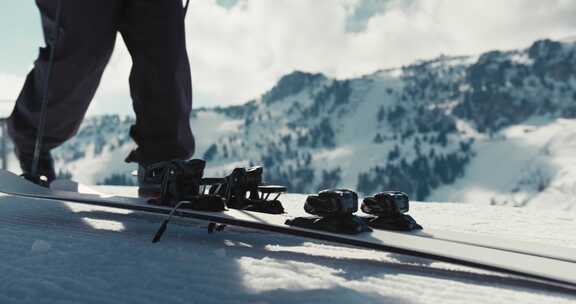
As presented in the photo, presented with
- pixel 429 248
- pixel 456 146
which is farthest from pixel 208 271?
pixel 456 146

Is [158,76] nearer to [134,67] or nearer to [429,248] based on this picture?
[134,67]

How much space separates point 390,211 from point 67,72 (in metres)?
2.07

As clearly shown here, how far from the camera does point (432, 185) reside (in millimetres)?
142875

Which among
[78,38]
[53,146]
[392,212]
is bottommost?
[392,212]

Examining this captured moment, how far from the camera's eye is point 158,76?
3227mm

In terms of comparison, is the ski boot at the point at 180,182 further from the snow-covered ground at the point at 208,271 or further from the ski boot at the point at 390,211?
the ski boot at the point at 390,211

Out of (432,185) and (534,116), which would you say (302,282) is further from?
(534,116)

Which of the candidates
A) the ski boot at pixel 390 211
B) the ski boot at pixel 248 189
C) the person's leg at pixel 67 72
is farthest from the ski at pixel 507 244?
the person's leg at pixel 67 72

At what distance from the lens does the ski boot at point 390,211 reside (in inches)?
82.8

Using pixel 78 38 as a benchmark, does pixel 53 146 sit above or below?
below

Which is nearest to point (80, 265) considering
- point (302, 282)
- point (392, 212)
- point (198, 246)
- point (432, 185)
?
point (198, 246)

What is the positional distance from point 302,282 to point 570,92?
7863 inches

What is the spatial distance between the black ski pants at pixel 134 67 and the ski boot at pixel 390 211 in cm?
151

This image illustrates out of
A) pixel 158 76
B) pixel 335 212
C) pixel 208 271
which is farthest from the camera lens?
pixel 158 76
